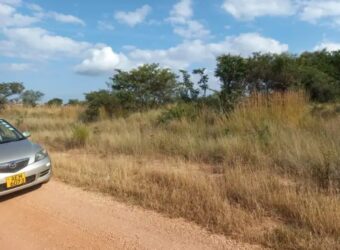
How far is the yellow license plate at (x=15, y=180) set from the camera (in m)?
6.02

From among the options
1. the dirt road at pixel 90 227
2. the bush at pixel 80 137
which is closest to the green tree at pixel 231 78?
the bush at pixel 80 137

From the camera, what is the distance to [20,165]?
6289 millimetres

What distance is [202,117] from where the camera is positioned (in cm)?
1274

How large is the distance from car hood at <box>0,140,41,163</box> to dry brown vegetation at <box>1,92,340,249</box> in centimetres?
98

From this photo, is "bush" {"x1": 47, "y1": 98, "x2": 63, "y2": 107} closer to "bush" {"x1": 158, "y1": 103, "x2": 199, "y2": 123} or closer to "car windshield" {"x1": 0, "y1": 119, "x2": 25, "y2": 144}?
"bush" {"x1": 158, "y1": 103, "x2": 199, "y2": 123}

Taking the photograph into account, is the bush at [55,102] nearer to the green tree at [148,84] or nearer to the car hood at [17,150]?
the green tree at [148,84]

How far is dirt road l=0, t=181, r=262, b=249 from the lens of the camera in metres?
4.44

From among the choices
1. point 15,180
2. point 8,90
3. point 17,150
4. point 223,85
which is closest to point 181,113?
point 223,85

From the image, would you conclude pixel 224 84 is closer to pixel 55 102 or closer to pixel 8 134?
pixel 8 134

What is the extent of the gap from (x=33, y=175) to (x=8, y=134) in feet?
5.40

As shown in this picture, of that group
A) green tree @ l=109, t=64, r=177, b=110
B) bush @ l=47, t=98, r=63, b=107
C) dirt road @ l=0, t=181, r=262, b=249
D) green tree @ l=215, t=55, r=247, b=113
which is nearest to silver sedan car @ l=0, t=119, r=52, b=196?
dirt road @ l=0, t=181, r=262, b=249

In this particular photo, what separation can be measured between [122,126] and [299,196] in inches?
388

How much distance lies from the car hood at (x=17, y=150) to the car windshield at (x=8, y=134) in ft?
0.93

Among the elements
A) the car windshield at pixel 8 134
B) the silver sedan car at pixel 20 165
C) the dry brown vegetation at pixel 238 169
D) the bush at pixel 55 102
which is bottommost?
the dry brown vegetation at pixel 238 169
